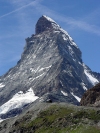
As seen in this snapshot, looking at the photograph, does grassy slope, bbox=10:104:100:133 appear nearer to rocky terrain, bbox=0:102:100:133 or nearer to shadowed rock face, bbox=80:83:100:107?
rocky terrain, bbox=0:102:100:133

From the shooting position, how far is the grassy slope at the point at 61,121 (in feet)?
328

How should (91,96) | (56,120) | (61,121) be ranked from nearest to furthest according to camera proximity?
(61,121) → (56,120) → (91,96)

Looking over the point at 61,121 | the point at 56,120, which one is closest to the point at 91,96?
the point at 56,120

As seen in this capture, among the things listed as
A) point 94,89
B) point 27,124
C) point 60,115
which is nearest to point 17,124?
point 27,124

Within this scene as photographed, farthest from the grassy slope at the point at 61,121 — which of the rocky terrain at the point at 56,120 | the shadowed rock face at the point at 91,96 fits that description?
the shadowed rock face at the point at 91,96

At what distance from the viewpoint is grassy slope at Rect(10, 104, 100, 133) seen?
328 ft

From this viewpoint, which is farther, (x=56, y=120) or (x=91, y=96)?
(x=91, y=96)

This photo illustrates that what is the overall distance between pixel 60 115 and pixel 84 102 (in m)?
46.7

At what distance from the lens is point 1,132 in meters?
125

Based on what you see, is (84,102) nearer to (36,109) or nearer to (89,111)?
(36,109)

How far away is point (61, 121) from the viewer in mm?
106938

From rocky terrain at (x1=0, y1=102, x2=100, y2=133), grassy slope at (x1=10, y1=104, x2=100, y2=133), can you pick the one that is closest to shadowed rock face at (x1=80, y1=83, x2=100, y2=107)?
rocky terrain at (x1=0, y1=102, x2=100, y2=133)

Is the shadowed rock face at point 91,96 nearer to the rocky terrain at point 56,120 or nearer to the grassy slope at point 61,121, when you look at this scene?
the rocky terrain at point 56,120

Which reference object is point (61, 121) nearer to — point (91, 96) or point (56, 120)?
point (56, 120)
